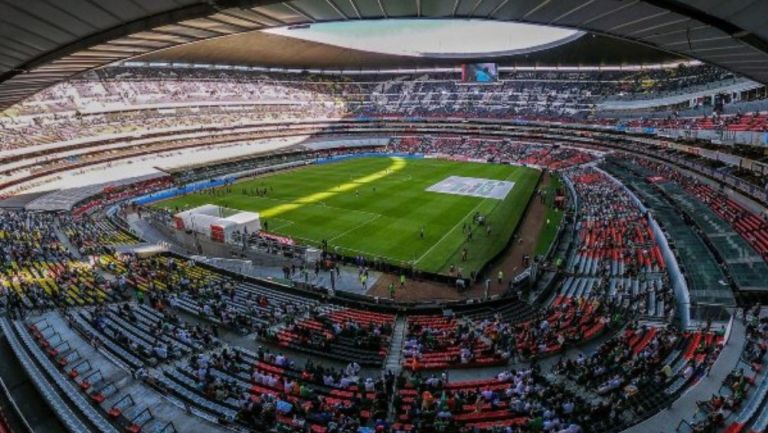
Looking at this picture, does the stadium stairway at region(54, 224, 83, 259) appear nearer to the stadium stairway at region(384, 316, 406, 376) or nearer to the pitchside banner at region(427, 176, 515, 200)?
the stadium stairway at region(384, 316, 406, 376)

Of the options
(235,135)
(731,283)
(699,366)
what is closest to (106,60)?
(699,366)

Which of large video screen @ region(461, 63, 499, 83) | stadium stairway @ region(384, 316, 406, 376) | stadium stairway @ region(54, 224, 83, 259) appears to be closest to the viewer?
stadium stairway @ region(384, 316, 406, 376)

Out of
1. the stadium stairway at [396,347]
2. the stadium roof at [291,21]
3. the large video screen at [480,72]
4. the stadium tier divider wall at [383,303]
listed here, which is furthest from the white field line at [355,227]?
the large video screen at [480,72]

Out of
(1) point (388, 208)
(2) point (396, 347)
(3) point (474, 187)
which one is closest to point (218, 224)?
(1) point (388, 208)

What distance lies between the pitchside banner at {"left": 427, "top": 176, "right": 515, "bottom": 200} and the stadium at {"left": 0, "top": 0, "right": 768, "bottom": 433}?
595 millimetres

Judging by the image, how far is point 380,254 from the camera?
103 ft

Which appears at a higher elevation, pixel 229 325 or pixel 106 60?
pixel 106 60

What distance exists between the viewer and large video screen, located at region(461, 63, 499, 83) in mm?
82750

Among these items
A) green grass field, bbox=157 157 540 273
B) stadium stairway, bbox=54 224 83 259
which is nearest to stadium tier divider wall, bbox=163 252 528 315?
green grass field, bbox=157 157 540 273

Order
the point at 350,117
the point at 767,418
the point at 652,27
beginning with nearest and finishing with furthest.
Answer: the point at 652,27 < the point at 767,418 < the point at 350,117

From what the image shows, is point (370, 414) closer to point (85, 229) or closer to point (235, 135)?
point (85, 229)

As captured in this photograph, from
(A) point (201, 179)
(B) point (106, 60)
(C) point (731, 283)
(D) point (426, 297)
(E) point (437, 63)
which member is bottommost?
(D) point (426, 297)

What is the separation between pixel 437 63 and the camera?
91.1 m

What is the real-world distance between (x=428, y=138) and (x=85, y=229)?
181ft
